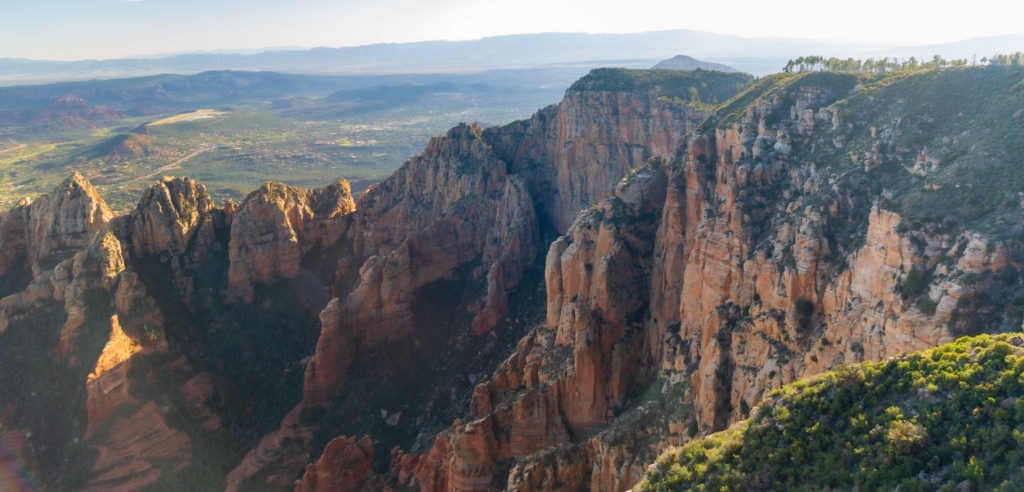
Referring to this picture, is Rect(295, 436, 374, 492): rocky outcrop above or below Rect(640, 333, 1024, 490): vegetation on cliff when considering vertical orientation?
below

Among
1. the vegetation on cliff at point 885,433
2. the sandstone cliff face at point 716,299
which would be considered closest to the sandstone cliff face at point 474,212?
the sandstone cliff face at point 716,299

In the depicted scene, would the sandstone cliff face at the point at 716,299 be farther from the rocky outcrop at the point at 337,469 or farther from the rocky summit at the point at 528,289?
the rocky outcrop at the point at 337,469

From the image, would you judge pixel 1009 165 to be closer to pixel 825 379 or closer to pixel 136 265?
pixel 825 379

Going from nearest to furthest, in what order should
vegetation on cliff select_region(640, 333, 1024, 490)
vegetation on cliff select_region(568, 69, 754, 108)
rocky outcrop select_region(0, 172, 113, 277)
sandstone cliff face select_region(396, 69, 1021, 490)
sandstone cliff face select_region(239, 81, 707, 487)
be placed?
vegetation on cliff select_region(640, 333, 1024, 490), sandstone cliff face select_region(396, 69, 1021, 490), sandstone cliff face select_region(239, 81, 707, 487), rocky outcrop select_region(0, 172, 113, 277), vegetation on cliff select_region(568, 69, 754, 108)

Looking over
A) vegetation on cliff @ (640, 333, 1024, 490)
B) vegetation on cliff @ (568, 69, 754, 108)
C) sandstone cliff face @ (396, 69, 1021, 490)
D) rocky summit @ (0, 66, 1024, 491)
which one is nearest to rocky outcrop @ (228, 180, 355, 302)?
rocky summit @ (0, 66, 1024, 491)

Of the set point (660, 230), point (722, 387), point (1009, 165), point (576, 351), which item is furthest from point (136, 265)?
point (1009, 165)

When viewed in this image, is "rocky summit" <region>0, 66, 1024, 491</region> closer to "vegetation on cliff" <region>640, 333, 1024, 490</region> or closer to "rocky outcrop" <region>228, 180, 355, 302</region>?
"rocky outcrop" <region>228, 180, 355, 302</region>
